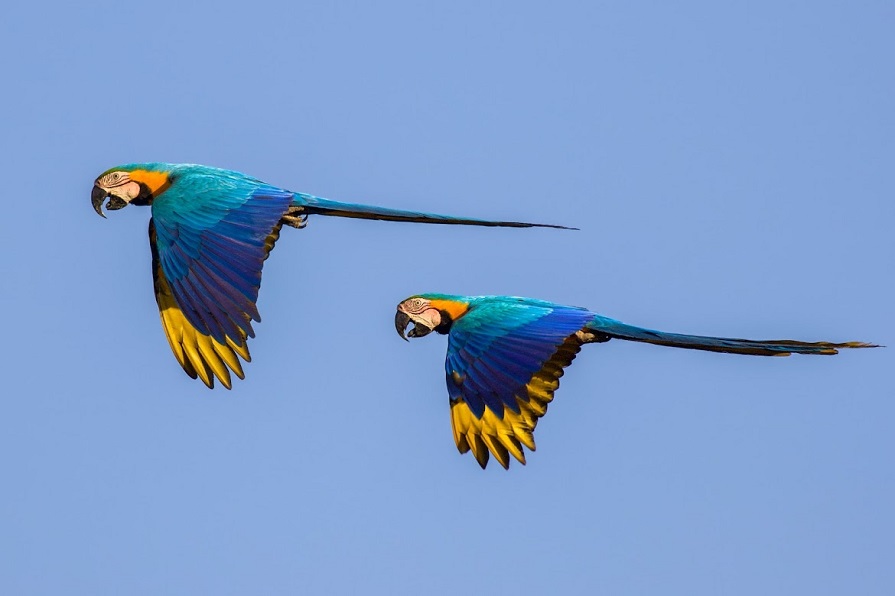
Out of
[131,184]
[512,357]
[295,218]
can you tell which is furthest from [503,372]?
[131,184]

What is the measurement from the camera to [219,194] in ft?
45.1

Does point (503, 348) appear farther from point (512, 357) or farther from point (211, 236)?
point (211, 236)

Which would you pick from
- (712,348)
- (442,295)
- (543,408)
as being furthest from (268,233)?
(712,348)

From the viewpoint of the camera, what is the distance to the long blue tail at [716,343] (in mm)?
13039

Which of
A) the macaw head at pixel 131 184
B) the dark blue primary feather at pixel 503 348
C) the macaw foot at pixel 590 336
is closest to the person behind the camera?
the dark blue primary feather at pixel 503 348

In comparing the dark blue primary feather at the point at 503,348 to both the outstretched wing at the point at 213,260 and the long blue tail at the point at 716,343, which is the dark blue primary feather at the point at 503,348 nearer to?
the long blue tail at the point at 716,343

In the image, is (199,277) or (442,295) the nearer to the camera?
(199,277)

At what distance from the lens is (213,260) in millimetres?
13297

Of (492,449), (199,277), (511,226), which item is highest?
→ (511,226)

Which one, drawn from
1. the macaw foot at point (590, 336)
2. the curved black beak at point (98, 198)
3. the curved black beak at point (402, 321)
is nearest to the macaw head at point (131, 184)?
the curved black beak at point (98, 198)

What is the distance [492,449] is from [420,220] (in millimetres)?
1955

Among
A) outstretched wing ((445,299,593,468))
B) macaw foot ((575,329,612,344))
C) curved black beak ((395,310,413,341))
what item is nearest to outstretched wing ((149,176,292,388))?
curved black beak ((395,310,413,341))

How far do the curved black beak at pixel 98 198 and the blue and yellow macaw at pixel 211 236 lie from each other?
0.01 metres

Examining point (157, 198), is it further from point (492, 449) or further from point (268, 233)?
point (492, 449)
